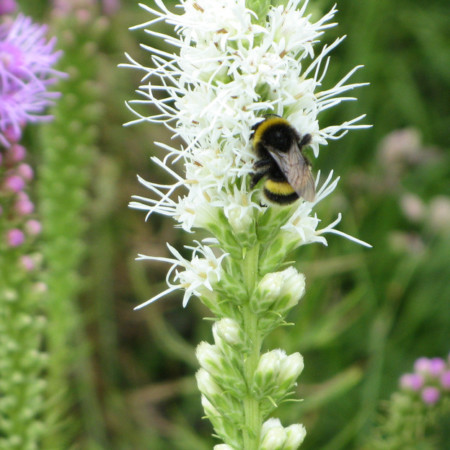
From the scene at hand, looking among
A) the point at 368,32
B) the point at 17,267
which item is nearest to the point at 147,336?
the point at 17,267

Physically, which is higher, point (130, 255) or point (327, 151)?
point (327, 151)

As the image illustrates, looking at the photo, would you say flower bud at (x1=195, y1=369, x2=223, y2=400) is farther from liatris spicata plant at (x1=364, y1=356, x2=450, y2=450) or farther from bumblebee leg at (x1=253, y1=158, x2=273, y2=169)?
liatris spicata plant at (x1=364, y1=356, x2=450, y2=450)

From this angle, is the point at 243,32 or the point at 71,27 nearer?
the point at 243,32

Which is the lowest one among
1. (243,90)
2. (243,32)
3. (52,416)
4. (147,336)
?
(147,336)

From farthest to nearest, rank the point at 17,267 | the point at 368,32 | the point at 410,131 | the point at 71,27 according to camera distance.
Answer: the point at 410,131 → the point at 368,32 → the point at 71,27 → the point at 17,267

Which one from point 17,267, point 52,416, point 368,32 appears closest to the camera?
point 17,267

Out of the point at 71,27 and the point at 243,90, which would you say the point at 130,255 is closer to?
the point at 71,27

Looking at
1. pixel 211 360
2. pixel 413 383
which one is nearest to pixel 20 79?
pixel 211 360

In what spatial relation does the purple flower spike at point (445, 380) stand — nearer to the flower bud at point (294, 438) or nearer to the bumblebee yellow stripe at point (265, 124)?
the flower bud at point (294, 438)
